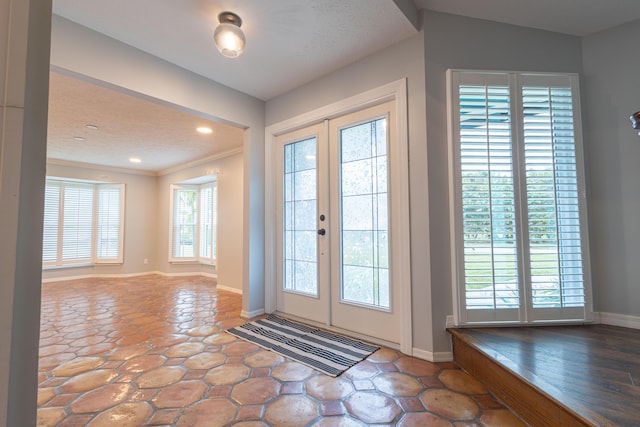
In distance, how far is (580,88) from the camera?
7.04ft

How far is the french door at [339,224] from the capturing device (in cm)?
238

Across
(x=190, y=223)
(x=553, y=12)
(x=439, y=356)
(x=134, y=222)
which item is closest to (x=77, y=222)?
(x=134, y=222)

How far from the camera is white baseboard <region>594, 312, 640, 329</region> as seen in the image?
1.93 meters

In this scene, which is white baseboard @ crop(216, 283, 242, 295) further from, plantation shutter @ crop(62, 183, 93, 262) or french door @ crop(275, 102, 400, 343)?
plantation shutter @ crop(62, 183, 93, 262)

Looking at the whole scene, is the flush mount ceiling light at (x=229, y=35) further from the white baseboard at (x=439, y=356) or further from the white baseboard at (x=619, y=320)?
the white baseboard at (x=619, y=320)

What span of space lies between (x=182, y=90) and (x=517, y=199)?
120 inches

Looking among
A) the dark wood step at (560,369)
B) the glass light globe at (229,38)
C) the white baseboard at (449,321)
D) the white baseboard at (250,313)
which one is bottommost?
the white baseboard at (250,313)

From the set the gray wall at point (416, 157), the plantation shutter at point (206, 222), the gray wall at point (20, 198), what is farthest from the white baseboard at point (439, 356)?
the plantation shutter at point (206, 222)

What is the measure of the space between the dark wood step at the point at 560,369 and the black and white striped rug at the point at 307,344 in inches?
31.3

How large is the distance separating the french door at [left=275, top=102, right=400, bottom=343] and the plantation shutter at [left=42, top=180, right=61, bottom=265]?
5.57 metres

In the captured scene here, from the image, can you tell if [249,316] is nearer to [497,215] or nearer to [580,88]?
[497,215]

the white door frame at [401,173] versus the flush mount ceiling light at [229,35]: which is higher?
the flush mount ceiling light at [229,35]

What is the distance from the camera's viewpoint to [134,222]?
635 centimetres

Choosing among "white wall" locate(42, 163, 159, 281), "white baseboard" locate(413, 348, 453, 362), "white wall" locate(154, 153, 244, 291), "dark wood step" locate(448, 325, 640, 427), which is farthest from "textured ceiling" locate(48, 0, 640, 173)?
"white wall" locate(42, 163, 159, 281)
